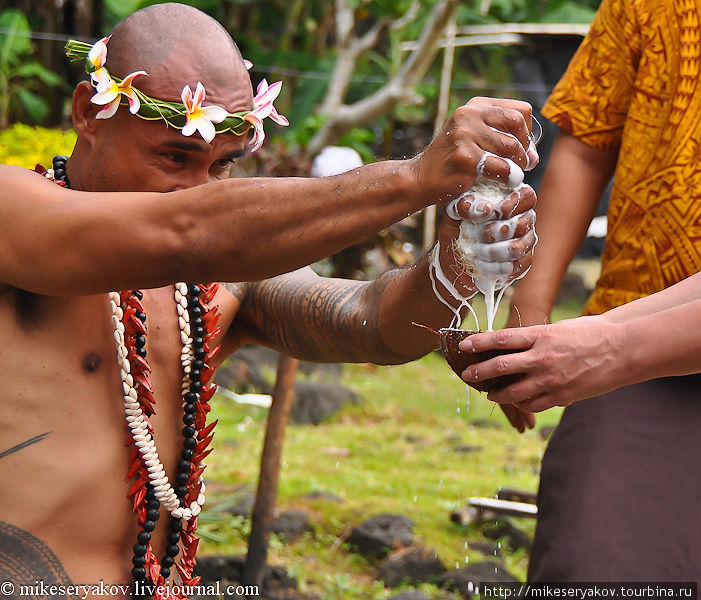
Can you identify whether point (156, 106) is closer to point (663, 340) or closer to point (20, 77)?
point (663, 340)

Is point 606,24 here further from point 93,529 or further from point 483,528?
point 483,528

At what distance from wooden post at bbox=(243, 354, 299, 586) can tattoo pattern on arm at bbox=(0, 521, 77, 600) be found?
2.14m

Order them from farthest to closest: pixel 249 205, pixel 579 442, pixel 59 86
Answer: pixel 59 86, pixel 579 442, pixel 249 205

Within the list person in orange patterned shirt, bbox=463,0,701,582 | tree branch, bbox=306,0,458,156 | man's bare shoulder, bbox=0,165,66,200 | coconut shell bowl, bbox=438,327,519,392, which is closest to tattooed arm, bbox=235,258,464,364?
coconut shell bowl, bbox=438,327,519,392

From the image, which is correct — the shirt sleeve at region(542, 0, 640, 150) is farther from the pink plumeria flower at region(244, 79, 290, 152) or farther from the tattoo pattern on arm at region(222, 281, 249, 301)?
the tattoo pattern on arm at region(222, 281, 249, 301)

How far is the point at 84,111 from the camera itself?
246 centimetres

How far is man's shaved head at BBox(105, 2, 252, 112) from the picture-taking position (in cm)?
233

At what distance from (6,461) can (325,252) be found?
3.24 ft

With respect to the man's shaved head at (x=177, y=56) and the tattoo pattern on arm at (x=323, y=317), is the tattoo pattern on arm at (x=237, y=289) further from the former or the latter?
the man's shaved head at (x=177, y=56)

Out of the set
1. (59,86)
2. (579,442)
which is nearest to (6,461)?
(579,442)

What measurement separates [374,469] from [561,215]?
3512 millimetres

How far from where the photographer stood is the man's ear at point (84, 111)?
2.42m

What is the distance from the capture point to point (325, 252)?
1.90m

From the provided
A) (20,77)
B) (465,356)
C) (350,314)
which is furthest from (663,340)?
(20,77)
